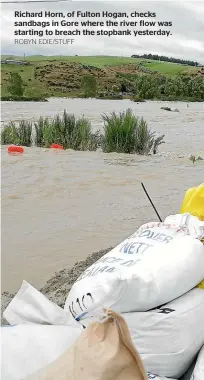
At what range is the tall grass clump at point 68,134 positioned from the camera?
9.49 m

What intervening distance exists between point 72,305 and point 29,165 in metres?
6.13

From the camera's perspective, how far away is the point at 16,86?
85.0ft

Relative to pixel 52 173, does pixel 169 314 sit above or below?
above

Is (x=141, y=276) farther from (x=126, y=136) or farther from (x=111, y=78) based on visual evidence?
(x=111, y=78)

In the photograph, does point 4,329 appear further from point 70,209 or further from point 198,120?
point 198,120

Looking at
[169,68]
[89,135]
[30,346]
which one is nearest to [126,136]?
[89,135]

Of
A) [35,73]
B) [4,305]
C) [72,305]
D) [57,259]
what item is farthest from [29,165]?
[35,73]

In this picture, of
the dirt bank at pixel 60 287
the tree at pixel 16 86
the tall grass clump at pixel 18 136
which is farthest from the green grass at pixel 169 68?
the dirt bank at pixel 60 287

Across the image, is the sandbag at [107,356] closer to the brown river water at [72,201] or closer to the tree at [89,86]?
the brown river water at [72,201]

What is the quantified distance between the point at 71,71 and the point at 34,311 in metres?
24.0

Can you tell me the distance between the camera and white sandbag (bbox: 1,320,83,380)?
148cm

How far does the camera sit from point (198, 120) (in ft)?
61.5

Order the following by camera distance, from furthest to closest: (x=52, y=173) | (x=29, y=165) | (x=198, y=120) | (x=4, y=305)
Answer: (x=198, y=120), (x=29, y=165), (x=52, y=173), (x=4, y=305)

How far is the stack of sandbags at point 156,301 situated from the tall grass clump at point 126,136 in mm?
6946
